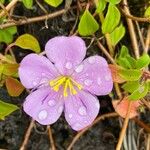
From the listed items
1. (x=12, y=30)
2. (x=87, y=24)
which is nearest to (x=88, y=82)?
(x=87, y=24)

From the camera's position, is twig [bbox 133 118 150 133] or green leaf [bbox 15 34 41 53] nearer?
green leaf [bbox 15 34 41 53]

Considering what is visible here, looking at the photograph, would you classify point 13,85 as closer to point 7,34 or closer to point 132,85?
point 7,34

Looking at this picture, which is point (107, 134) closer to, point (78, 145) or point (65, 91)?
point (78, 145)

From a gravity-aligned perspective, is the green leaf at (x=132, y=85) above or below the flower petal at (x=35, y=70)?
below

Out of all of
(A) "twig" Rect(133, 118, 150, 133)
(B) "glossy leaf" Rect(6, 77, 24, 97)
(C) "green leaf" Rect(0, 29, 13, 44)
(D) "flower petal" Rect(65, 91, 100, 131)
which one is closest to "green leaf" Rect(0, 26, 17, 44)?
(C) "green leaf" Rect(0, 29, 13, 44)

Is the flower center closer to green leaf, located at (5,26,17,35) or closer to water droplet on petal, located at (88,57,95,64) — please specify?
water droplet on petal, located at (88,57,95,64)

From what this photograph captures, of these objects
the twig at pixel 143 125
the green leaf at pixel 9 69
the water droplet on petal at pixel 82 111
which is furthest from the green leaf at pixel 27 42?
the twig at pixel 143 125

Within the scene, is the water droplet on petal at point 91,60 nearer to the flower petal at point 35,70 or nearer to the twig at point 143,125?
the flower petal at point 35,70
